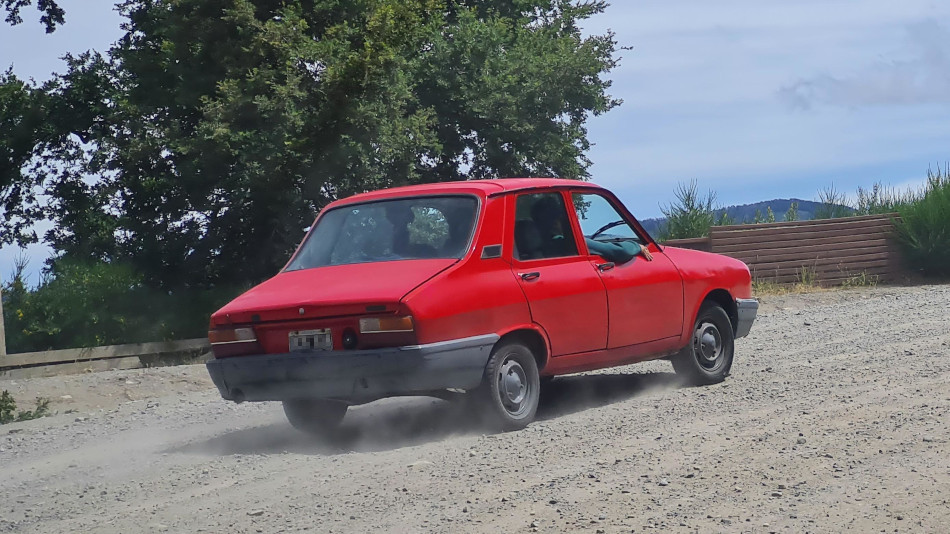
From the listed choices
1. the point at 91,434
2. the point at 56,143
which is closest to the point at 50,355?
the point at 91,434

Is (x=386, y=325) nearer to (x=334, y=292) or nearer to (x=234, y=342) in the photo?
(x=334, y=292)

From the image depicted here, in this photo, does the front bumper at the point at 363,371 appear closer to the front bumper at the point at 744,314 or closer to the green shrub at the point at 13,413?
the front bumper at the point at 744,314

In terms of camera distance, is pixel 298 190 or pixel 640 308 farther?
pixel 298 190

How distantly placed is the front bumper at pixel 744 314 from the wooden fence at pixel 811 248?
12.8m

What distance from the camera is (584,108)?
26.4 m

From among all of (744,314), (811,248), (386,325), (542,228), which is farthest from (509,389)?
Answer: (811,248)

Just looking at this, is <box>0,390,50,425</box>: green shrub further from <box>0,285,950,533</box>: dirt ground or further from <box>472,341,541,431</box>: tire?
<box>472,341,541,431</box>: tire

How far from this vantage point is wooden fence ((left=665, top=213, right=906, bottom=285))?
2323cm

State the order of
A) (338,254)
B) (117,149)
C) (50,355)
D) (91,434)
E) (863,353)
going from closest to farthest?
(338,254), (91,434), (863,353), (50,355), (117,149)

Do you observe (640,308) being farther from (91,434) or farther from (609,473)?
(91,434)

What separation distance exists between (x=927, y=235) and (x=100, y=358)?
1707 cm

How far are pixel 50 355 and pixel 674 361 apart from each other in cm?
1040

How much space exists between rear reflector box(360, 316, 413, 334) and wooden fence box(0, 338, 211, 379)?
33.6ft

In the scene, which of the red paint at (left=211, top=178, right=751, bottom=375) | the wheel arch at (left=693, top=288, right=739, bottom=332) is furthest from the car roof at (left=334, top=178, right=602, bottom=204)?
the wheel arch at (left=693, top=288, right=739, bottom=332)
